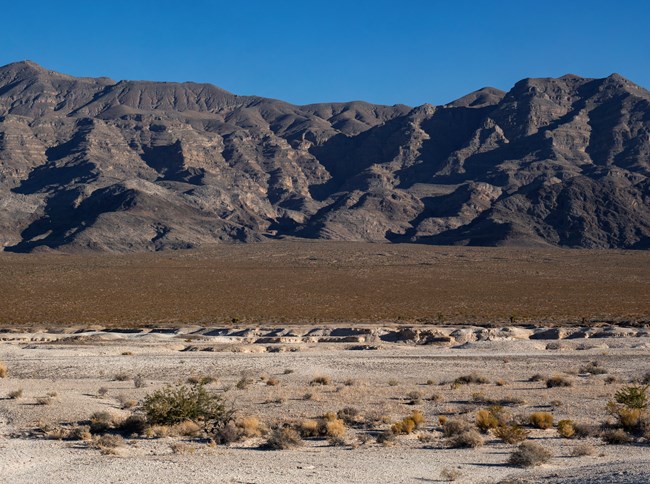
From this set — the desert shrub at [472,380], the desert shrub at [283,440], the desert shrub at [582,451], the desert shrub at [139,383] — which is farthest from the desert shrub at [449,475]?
the desert shrub at [139,383]

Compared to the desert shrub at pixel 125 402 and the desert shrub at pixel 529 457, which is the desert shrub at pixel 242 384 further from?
the desert shrub at pixel 529 457

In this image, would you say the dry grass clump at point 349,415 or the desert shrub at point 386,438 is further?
the dry grass clump at point 349,415

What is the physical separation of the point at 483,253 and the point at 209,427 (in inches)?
4983

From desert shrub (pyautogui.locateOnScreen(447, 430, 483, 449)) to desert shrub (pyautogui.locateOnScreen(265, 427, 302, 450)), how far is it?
3.02 meters

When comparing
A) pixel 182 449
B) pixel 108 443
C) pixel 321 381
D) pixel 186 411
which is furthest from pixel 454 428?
pixel 321 381

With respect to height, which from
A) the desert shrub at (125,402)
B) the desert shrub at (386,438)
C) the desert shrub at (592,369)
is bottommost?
the desert shrub at (125,402)

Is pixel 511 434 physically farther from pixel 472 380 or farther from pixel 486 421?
pixel 472 380

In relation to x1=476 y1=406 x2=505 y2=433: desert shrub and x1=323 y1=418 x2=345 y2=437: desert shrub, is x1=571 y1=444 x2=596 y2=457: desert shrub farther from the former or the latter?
x1=323 y1=418 x2=345 y2=437: desert shrub

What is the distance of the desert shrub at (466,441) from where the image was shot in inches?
705

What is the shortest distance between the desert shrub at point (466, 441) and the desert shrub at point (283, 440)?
9.92ft

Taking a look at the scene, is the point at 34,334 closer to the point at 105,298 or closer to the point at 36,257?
the point at 105,298

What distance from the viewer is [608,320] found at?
57.3m

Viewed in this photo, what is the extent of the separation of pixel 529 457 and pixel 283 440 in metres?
4.71

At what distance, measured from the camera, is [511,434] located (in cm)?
1844
